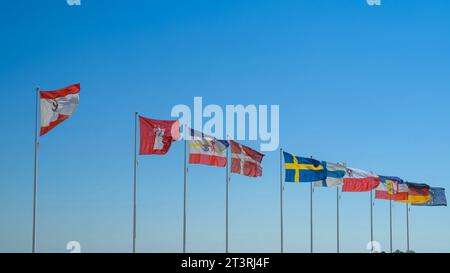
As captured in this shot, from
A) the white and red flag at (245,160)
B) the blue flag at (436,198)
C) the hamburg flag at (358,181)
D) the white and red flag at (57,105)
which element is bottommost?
the blue flag at (436,198)

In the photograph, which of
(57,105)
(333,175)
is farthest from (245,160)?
(57,105)

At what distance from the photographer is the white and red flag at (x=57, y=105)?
45625 mm

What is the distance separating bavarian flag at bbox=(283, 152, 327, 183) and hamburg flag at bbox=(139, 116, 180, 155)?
62.7ft

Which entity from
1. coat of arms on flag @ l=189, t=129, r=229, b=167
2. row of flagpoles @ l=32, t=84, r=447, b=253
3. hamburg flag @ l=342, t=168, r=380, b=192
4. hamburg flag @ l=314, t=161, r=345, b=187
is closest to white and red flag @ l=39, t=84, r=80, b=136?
row of flagpoles @ l=32, t=84, r=447, b=253

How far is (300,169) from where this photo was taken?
6969cm

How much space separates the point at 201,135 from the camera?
57.5 metres

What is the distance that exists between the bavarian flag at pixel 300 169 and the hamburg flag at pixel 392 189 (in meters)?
21.0

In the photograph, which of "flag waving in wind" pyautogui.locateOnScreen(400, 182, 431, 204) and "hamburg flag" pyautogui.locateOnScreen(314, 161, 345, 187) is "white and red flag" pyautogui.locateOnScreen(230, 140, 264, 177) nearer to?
"hamburg flag" pyautogui.locateOnScreen(314, 161, 345, 187)

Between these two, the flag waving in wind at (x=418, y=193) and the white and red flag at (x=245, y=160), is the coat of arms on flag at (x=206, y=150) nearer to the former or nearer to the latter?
the white and red flag at (x=245, y=160)

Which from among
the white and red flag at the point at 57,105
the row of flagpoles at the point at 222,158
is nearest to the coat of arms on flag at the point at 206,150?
the row of flagpoles at the point at 222,158
